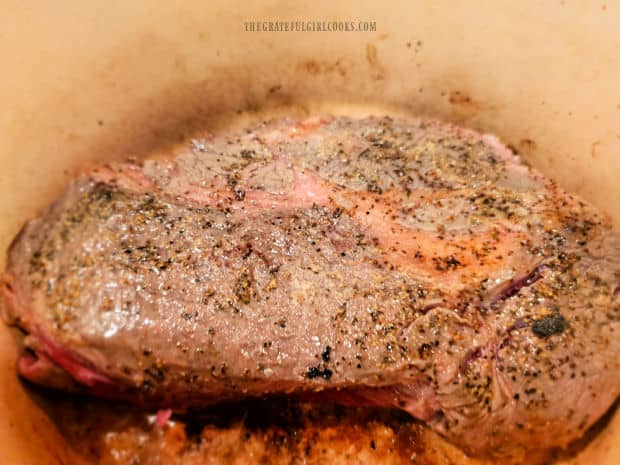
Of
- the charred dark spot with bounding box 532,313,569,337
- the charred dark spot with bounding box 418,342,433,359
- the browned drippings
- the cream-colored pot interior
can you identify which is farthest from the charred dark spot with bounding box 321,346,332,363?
the cream-colored pot interior

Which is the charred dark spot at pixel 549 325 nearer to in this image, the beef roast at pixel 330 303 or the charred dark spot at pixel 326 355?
the beef roast at pixel 330 303

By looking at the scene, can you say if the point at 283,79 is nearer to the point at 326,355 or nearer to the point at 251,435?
the point at 326,355

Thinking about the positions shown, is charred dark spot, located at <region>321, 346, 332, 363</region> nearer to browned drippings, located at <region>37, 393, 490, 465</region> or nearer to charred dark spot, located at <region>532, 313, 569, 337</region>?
browned drippings, located at <region>37, 393, 490, 465</region>

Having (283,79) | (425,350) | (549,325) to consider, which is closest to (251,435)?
(425,350)

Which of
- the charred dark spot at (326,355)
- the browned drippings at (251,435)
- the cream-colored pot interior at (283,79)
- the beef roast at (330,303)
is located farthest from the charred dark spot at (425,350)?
the cream-colored pot interior at (283,79)

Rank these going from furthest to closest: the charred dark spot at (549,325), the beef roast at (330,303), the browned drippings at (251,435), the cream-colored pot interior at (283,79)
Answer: the cream-colored pot interior at (283,79) → the browned drippings at (251,435) → the charred dark spot at (549,325) → the beef roast at (330,303)

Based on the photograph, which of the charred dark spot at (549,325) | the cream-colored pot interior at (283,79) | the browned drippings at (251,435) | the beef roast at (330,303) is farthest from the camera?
the cream-colored pot interior at (283,79)

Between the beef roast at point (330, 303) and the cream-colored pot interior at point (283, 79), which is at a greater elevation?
the cream-colored pot interior at point (283, 79)

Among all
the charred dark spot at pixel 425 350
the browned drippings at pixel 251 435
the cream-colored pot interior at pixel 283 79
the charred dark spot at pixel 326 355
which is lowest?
the browned drippings at pixel 251 435

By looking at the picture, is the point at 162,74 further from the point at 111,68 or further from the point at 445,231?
the point at 445,231

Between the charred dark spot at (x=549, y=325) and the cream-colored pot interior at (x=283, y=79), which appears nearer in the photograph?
the charred dark spot at (x=549, y=325)
